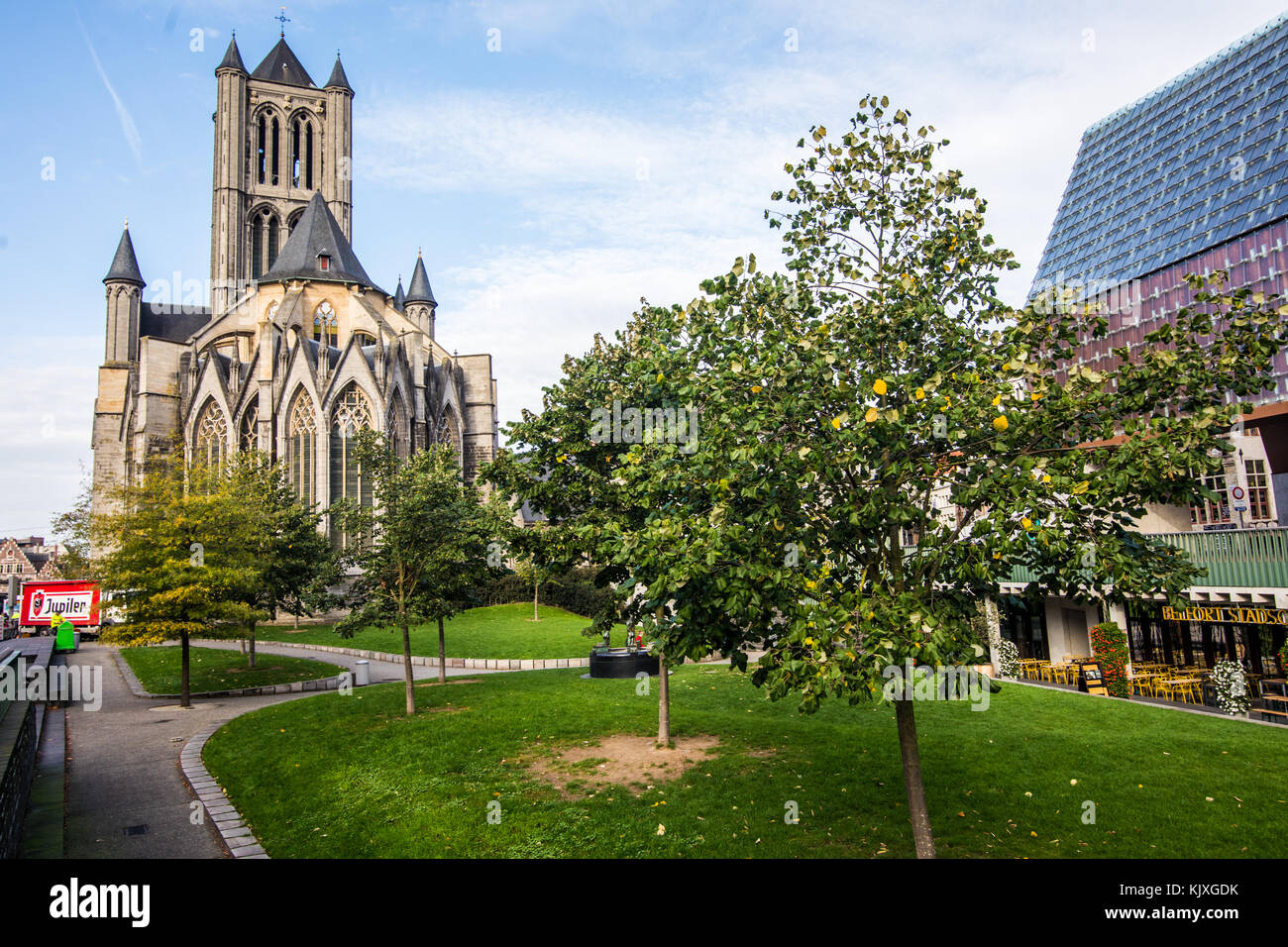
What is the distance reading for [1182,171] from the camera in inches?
1298

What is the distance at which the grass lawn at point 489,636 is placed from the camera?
2959 centimetres

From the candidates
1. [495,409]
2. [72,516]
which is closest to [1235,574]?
[495,409]

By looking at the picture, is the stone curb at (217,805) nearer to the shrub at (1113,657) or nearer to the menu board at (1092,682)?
the menu board at (1092,682)

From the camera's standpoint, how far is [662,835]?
920 cm

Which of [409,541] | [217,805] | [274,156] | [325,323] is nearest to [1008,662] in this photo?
[409,541]

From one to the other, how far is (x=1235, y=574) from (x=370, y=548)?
62.6 ft

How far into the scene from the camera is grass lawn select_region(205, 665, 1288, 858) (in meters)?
8.94

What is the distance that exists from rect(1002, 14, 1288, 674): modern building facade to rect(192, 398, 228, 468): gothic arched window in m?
44.8

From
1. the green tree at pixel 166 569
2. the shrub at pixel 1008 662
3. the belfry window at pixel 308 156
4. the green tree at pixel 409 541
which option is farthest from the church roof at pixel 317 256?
the shrub at pixel 1008 662

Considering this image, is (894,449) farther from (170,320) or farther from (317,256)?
(170,320)

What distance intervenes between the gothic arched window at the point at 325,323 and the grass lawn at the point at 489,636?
24480mm

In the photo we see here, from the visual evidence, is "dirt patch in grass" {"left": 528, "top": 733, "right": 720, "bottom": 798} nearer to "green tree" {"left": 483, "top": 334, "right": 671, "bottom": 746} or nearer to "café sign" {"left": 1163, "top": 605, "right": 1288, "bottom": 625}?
"green tree" {"left": 483, "top": 334, "right": 671, "bottom": 746}

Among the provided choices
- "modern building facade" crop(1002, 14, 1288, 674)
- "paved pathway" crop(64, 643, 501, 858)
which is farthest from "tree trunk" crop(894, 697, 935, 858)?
"modern building facade" crop(1002, 14, 1288, 674)
